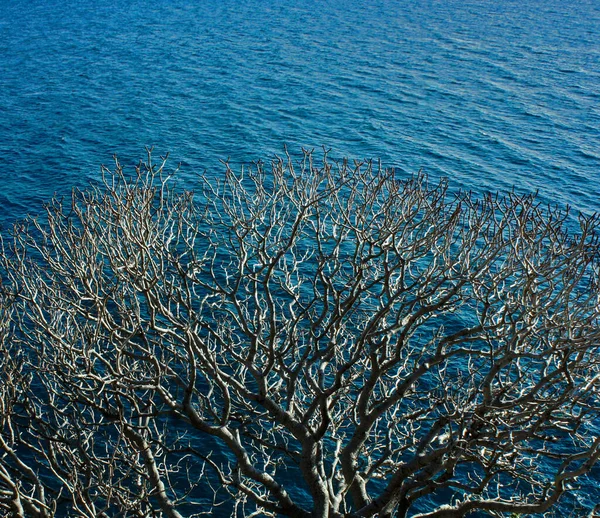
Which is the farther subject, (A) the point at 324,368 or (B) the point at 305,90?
(B) the point at 305,90

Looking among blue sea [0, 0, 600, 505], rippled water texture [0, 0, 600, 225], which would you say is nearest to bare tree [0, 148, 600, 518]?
blue sea [0, 0, 600, 505]

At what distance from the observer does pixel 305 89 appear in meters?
92.9

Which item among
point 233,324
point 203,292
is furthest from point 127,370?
point 203,292

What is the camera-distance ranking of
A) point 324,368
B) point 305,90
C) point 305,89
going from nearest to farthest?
point 324,368 < point 305,90 < point 305,89

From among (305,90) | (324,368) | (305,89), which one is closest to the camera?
(324,368)

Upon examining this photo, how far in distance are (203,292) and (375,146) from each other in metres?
31.8

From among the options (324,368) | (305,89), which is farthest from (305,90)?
(324,368)

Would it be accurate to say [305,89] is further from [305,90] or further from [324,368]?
[324,368]

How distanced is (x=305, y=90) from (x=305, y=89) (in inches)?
17.1

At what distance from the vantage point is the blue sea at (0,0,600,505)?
231ft

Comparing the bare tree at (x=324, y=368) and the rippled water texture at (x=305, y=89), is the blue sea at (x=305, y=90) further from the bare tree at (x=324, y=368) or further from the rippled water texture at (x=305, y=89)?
the bare tree at (x=324, y=368)

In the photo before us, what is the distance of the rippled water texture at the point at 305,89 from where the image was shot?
71.0 metres

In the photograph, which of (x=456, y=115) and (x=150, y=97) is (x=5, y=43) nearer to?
(x=150, y=97)

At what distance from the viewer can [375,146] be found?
7462 cm
